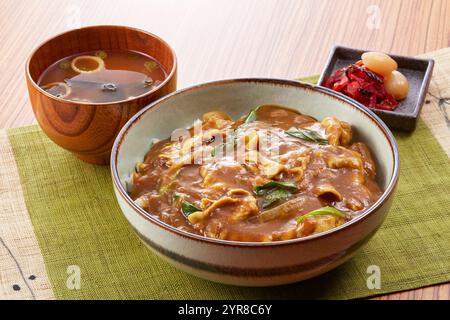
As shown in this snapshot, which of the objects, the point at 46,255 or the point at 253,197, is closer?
the point at 253,197

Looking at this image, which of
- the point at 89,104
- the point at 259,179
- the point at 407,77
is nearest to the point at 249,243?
the point at 259,179

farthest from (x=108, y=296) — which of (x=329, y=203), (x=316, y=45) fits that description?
(x=316, y=45)

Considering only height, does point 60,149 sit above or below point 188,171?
below

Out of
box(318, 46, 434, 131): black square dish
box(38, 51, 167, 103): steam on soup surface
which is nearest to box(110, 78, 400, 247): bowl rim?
box(38, 51, 167, 103): steam on soup surface

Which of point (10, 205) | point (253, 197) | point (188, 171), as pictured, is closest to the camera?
point (253, 197)

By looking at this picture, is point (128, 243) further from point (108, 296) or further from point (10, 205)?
point (10, 205)

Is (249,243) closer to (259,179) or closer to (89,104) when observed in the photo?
(259,179)

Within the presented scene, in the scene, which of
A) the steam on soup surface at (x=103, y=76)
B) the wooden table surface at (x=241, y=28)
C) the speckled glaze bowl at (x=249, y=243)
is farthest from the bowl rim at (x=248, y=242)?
the wooden table surface at (x=241, y=28)

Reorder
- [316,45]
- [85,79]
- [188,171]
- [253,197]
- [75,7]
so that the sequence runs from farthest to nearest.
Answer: [75,7] → [316,45] → [85,79] → [188,171] → [253,197]
